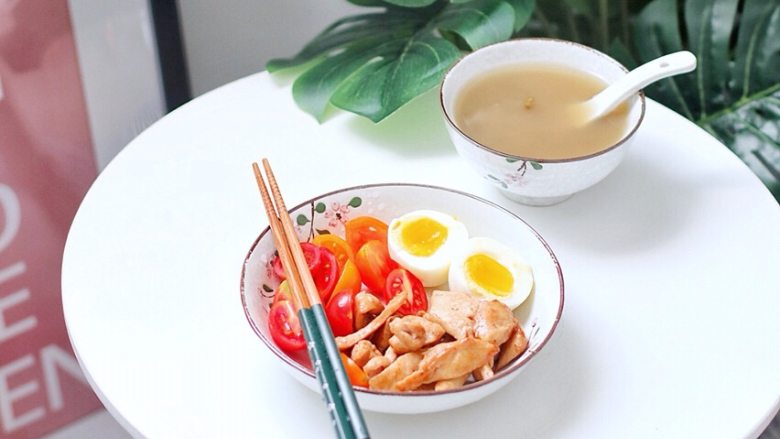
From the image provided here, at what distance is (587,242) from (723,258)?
0.45ft

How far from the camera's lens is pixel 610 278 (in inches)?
35.1

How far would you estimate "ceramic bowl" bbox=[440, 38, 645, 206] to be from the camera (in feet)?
2.91

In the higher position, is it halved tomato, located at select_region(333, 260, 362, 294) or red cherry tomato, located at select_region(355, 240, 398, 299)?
halved tomato, located at select_region(333, 260, 362, 294)

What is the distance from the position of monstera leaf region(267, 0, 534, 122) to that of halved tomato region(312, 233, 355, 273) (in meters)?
0.20

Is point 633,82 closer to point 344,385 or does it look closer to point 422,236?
point 422,236

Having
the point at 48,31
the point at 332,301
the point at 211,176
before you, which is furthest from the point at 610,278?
the point at 48,31

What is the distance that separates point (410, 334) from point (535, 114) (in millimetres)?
342

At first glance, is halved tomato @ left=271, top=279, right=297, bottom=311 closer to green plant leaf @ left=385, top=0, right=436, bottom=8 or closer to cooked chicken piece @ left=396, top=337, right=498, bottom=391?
cooked chicken piece @ left=396, top=337, right=498, bottom=391

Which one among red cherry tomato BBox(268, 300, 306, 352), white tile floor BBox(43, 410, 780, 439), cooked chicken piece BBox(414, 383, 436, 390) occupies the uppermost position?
red cherry tomato BBox(268, 300, 306, 352)

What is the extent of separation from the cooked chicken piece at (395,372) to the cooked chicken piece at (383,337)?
0.11 ft

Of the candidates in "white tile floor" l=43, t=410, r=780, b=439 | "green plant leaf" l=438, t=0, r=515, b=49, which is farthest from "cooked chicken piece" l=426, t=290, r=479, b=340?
"white tile floor" l=43, t=410, r=780, b=439

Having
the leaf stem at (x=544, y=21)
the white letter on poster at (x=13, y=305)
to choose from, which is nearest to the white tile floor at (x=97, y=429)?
the white letter on poster at (x=13, y=305)

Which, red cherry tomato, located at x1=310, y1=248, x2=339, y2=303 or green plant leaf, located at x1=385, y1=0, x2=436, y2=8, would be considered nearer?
red cherry tomato, located at x1=310, y1=248, x2=339, y2=303

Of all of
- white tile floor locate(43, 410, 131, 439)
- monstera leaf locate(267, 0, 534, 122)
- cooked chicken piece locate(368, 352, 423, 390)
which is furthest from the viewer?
white tile floor locate(43, 410, 131, 439)
